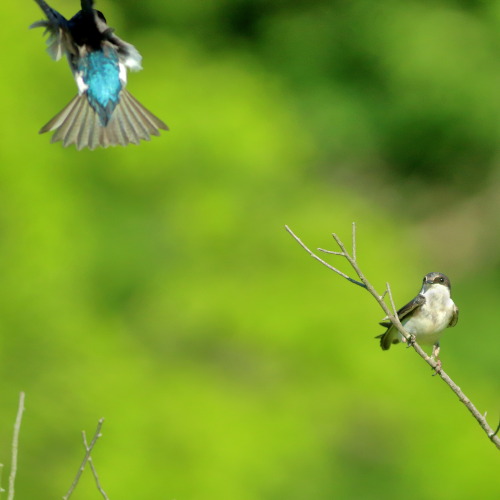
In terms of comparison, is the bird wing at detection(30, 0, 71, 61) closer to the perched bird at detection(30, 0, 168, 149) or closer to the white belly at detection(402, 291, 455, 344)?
the perched bird at detection(30, 0, 168, 149)

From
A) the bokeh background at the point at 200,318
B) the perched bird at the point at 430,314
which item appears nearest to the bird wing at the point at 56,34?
the perched bird at the point at 430,314

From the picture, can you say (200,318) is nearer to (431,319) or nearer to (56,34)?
(431,319)

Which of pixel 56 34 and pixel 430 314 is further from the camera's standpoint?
pixel 430 314

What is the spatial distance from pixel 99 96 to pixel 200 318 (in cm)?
442

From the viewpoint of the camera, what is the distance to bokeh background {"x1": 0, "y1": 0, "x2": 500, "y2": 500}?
26.6 feet

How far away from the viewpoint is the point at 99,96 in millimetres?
4605

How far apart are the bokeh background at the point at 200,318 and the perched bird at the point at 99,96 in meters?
3.50

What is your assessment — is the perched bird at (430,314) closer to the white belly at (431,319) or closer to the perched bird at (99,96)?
the white belly at (431,319)

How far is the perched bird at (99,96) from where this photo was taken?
14.2 ft

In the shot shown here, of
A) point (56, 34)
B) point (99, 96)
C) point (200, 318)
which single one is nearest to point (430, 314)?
point (99, 96)

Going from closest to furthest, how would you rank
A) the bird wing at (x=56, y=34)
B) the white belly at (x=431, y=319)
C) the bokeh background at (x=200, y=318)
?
the bird wing at (x=56, y=34) < the white belly at (x=431, y=319) < the bokeh background at (x=200, y=318)

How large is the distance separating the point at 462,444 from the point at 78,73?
540cm

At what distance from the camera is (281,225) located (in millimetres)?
9625

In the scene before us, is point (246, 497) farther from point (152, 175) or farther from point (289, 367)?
point (152, 175)
